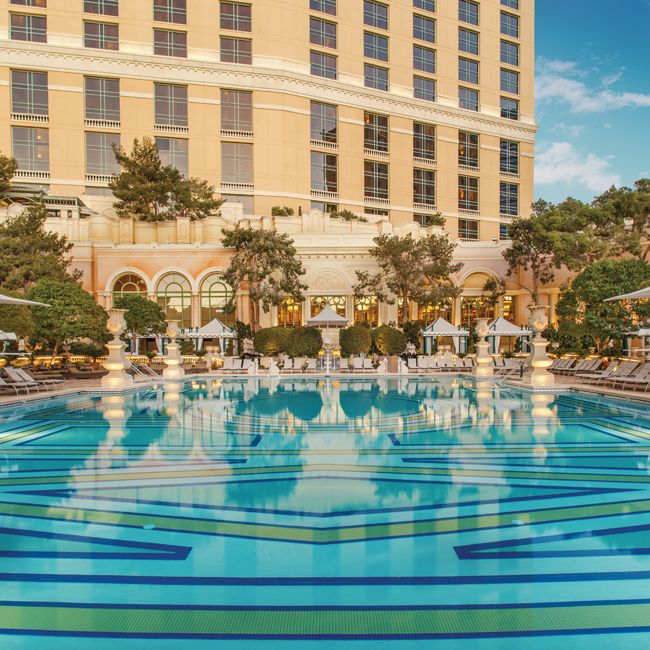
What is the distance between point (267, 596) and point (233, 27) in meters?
40.8

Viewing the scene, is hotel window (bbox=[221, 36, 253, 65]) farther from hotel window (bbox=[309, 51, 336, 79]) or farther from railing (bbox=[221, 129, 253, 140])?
railing (bbox=[221, 129, 253, 140])

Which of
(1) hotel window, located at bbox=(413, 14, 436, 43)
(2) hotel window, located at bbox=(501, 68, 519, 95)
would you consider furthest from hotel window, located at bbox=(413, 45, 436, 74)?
(2) hotel window, located at bbox=(501, 68, 519, 95)

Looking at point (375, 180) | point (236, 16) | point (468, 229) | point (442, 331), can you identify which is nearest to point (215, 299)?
point (442, 331)

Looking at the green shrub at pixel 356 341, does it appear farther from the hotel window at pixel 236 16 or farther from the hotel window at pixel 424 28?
the hotel window at pixel 424 28

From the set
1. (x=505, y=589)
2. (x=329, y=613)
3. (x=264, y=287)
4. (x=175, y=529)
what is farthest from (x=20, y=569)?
(x=264, y=287)

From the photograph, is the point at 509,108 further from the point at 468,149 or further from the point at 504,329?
the point at 504,329

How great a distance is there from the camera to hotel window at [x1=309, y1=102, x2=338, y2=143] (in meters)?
38.5

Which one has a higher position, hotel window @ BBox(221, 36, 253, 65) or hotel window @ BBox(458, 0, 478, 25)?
hotel window @ BBox(458, 0, 478, 25)

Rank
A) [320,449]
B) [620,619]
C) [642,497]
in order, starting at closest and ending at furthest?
[620,619] < [642,497] < [320,449]

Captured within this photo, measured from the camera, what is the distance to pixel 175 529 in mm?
4973

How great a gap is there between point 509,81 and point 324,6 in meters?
17.7

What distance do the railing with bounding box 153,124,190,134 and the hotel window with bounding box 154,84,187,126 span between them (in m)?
0.17

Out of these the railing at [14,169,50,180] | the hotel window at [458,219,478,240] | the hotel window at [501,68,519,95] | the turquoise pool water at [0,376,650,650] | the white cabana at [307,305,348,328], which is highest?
the hotel window at [501,68,519,95]

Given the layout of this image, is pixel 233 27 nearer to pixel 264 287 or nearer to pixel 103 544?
pixel 264 287
